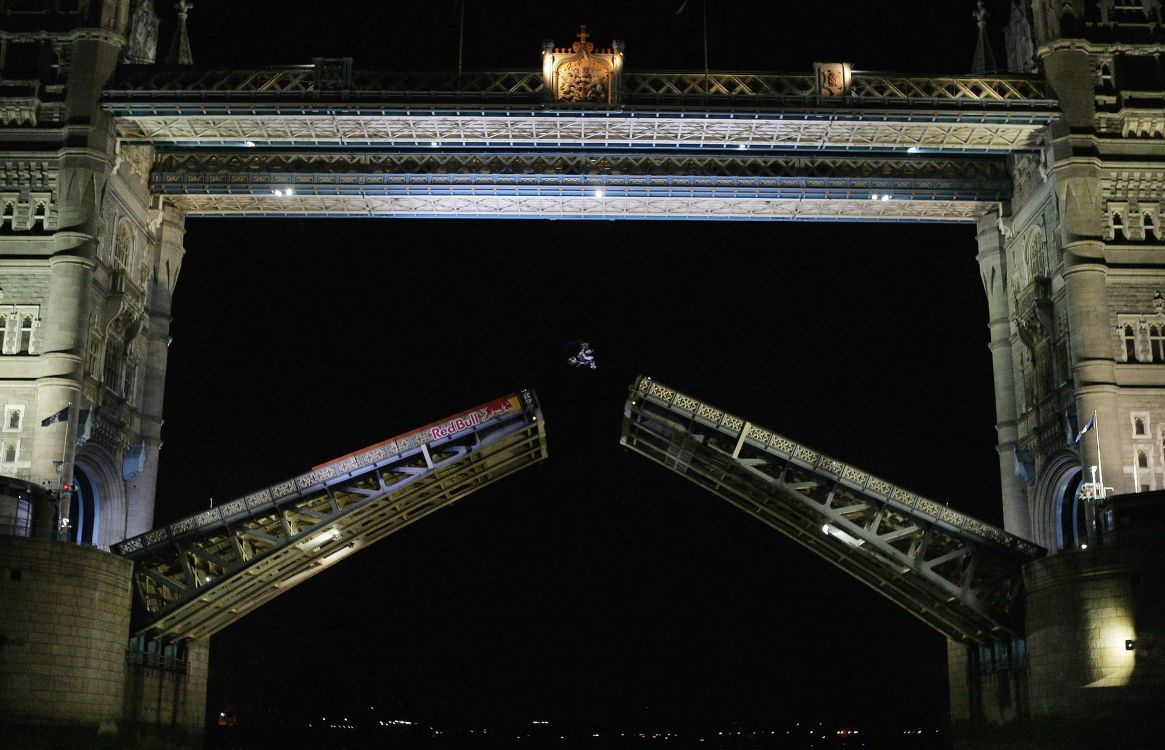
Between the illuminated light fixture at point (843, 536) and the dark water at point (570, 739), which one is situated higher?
the illuminated light fixture at point (843, 536)

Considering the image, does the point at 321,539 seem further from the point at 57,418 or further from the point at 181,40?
the point at 181,40

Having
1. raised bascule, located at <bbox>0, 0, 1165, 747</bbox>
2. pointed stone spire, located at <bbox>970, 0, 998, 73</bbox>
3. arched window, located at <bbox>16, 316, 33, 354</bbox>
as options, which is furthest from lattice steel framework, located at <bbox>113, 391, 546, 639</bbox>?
pointed stone spire, located at <bbox>970, 0, 998, 73</bbox>

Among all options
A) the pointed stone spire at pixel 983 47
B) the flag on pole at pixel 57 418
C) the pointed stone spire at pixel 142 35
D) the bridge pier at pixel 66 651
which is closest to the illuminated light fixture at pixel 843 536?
the pointed stone spire at pixel 983 47

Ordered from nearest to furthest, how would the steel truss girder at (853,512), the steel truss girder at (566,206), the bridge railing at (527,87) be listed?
1. the steel truss girder at (853,512)
2. the bridge railing at (527,87)
3. the steel truss girder at (566,206)

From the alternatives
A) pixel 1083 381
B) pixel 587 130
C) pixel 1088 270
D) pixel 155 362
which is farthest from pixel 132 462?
pixel 1088 270

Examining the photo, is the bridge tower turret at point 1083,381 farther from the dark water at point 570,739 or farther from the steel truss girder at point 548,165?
the dark water at point 570,739

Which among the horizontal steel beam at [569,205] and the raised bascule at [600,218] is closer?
the raised bascule at [600,218]

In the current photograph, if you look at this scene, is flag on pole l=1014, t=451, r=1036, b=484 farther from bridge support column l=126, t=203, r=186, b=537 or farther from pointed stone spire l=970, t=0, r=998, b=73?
bridge support column l=126, t=203, r=186, b=537

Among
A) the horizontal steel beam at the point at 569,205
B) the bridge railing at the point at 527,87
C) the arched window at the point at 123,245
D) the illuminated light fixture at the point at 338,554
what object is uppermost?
the bridge railing at the point at 527,87
